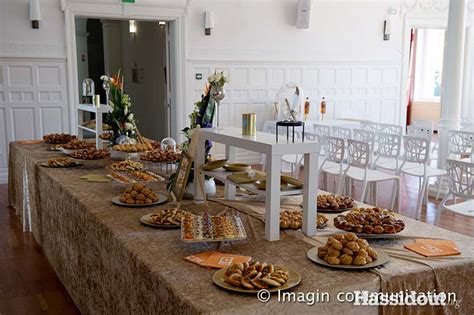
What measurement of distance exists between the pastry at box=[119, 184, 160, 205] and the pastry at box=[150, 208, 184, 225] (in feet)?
1.01

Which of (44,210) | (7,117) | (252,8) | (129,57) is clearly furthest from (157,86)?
(44,210)

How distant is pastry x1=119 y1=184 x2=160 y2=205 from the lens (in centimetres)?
297

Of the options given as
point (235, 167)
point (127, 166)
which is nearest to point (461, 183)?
point (235, 167)

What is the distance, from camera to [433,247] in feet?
7.43

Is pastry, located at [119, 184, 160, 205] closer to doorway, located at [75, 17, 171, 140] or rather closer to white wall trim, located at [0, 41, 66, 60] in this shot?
white wall trim, located at [0, 41, 66, 60]

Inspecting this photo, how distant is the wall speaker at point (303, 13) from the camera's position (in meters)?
8.91

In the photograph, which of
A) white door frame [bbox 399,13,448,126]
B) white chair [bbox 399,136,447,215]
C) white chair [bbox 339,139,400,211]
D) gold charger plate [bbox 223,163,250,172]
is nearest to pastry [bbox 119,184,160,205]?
gold charger plate [bbox 223,163,250,172]

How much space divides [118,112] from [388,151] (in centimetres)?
324

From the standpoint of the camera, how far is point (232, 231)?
228cm

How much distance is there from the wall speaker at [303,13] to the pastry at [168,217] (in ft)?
22.9

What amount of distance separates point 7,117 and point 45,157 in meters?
3.09

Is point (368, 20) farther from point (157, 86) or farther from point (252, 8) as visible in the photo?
point (157, 86)

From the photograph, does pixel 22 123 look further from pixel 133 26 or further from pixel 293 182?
pixel 293 182

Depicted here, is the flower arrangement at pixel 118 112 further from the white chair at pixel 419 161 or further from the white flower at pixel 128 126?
the white chair at pixel 419 161
